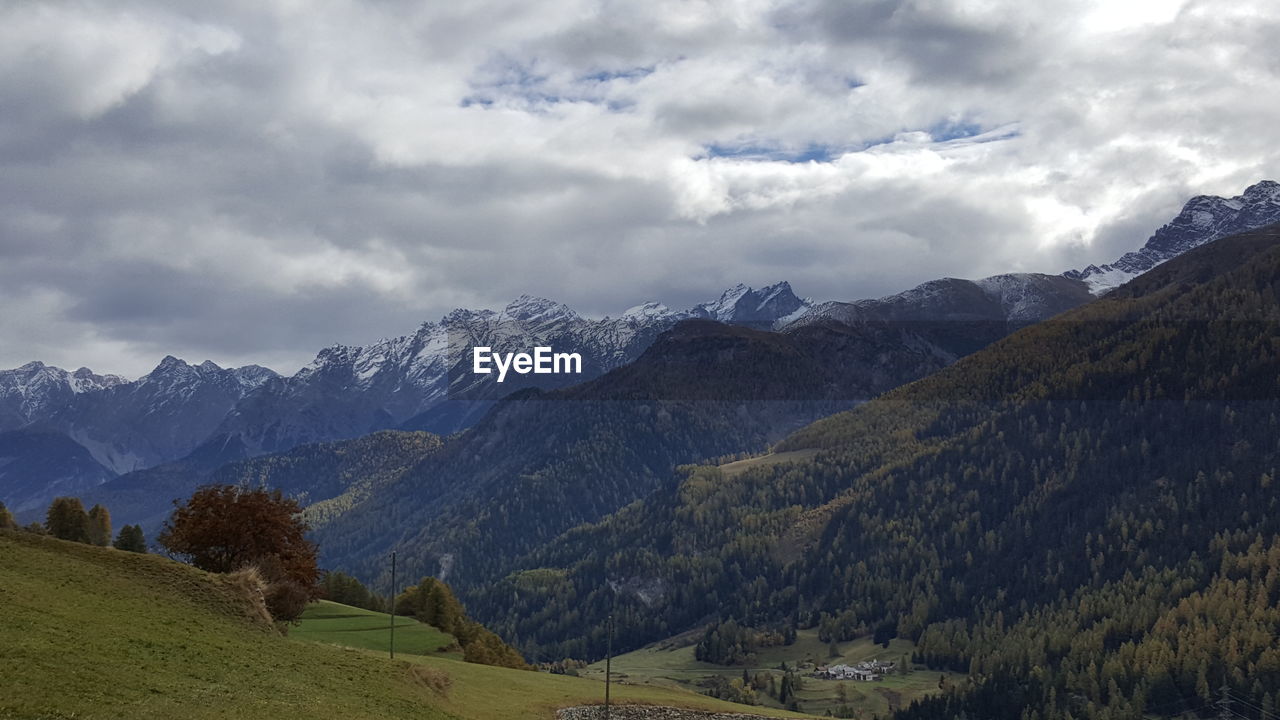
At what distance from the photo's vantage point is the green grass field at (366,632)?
10481cm

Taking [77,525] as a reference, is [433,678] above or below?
below

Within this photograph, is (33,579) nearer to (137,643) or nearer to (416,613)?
(137,643)

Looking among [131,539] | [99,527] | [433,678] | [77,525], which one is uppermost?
[77,525]

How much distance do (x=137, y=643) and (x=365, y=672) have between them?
16101 millimetres

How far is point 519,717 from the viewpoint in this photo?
7531 centimetres

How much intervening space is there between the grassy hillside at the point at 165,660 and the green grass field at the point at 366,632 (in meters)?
23.3

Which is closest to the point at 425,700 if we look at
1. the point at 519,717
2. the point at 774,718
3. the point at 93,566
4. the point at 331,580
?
the point at 519,717

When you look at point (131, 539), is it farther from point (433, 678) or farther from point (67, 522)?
point (433, 678)

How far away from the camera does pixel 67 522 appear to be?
423ft

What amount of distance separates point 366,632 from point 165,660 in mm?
55972

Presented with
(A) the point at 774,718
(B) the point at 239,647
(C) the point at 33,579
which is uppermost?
(C) the point at 33,579

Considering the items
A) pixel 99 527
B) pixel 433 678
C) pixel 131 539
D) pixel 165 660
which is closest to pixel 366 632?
pixel 433 678

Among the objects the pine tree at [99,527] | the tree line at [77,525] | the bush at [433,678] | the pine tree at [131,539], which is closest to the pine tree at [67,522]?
the tree line at [77,525]

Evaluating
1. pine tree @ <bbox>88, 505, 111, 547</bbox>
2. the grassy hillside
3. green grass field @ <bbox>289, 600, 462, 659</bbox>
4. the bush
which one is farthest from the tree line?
the bush
